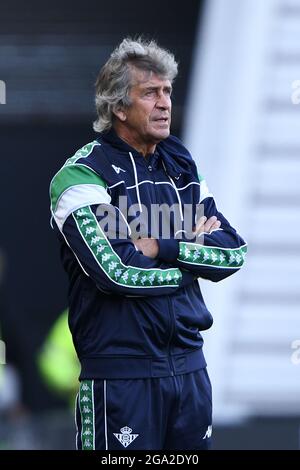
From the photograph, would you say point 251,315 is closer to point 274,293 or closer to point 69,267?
point 274,293

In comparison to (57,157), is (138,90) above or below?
above

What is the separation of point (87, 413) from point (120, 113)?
0.93 meters

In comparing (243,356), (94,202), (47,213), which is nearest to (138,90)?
(94,202)

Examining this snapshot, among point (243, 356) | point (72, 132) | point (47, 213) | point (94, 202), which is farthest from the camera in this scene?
point (72, 132)

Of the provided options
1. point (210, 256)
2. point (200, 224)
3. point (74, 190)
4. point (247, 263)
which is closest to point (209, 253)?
point (210, 256)

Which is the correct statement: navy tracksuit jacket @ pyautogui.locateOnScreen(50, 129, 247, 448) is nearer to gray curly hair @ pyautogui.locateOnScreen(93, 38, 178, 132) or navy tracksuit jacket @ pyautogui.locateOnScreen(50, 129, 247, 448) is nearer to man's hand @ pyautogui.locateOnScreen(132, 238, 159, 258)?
man's hand @ pyautogui.locateOnScreen(132, 238, 159, 258)

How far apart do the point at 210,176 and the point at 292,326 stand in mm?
1051

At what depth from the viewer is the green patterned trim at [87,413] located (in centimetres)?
371

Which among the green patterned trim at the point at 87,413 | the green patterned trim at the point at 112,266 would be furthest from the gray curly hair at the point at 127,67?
the green patterned trim at the point at 87,413

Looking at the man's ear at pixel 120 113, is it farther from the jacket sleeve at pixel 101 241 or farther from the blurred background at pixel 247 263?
the blurred background at pixel 247 263

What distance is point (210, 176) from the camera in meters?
7.41

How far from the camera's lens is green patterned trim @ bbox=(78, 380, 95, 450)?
12.2 feet

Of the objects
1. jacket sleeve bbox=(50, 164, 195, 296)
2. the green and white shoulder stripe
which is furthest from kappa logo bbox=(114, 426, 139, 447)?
the green and white shoulder stripe

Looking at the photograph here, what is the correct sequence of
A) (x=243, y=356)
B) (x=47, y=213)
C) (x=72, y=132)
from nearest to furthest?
(x=243, y=356) → (x=47, y=213) → (x=72, y=132)
